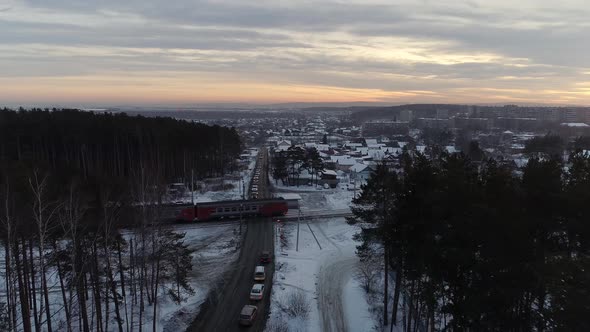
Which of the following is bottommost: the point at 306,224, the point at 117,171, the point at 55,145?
the point at 306,224

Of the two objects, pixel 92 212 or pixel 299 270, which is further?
pixel 299 270

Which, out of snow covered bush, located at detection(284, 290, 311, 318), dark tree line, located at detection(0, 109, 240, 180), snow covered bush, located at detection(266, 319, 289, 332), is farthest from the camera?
dark tree line, located at detection(0, 109, 240, 180)

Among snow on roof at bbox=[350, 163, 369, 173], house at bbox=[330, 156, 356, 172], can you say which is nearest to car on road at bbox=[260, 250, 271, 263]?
snow on roof at bbox=[350, 163, 369, 173]

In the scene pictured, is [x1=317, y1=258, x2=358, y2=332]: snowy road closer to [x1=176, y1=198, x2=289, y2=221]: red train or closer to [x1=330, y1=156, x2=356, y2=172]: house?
[x1=176, y1=198, x2=289, y2=221]: red train

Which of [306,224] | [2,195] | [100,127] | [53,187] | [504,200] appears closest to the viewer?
[504,200]

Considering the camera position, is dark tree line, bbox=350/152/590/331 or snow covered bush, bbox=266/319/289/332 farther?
Answer: snow covered bush, bbox=266/319/289/332

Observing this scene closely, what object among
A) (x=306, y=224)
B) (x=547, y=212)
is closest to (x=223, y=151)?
(x=306, y=224)

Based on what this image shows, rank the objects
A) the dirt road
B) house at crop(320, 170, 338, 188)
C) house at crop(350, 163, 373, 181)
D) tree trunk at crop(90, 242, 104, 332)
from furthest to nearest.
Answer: house at crop(350, 163, 373, 181), house at crop(320, 170, 338, 188), the dirt road, tree trunk at crop(90, 242, 104, 332)

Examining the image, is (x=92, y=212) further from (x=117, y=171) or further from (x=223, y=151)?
(x=223, y=151)
